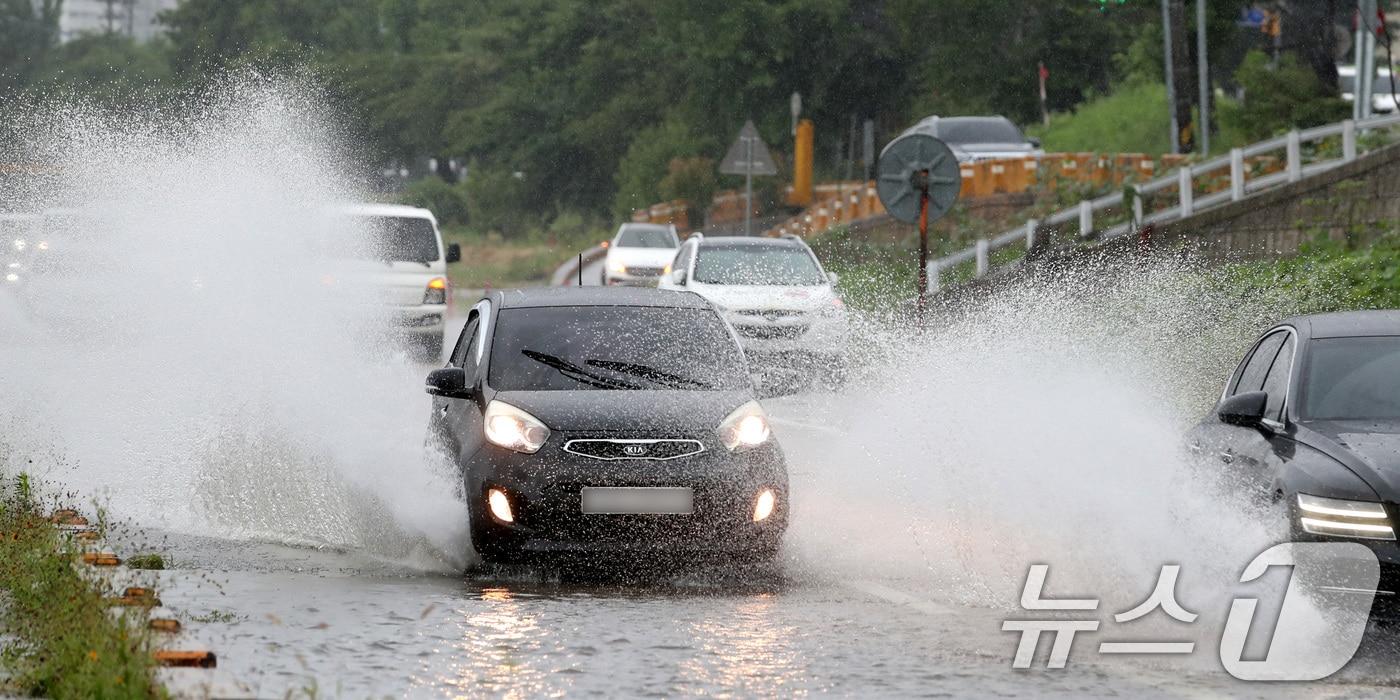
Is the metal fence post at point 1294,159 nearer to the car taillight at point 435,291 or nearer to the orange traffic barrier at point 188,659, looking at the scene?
the car taillight at point 435,291

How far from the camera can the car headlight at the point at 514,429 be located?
10055mm

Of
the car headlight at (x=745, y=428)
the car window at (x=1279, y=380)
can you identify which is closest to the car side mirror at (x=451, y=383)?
the car headlight at (x=745, y=428)

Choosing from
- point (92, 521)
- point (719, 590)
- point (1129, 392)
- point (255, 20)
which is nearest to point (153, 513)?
point (92, 521)

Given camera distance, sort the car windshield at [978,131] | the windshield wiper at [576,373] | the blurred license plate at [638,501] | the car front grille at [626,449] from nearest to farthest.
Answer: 1. the blurred license plate at [638,501]
2. the car front grille at [626,449]
3. the windshield wiper at [576,373]
4. the car windshield at [978,131]

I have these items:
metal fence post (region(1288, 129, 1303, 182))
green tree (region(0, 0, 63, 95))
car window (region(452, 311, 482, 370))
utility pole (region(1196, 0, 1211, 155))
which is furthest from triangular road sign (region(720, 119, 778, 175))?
green tree (region(0, 0, 63, 95))

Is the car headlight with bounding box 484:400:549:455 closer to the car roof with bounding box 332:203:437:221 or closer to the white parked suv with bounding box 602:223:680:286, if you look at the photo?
the car roof with bounding box 332:203:437:221

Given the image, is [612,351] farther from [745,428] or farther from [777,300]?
[777,300]

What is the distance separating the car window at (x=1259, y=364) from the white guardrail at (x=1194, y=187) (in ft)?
66.9

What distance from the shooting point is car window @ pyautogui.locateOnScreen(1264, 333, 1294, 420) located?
30.2 ft

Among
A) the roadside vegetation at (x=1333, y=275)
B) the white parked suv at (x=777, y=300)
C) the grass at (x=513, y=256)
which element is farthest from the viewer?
the grass at (x=513, y=256)

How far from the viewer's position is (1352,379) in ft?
30.2

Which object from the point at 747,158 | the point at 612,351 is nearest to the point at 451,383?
the point at 612,351

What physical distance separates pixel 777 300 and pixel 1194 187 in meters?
11.2

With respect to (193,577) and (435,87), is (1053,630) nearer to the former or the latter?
(193,577)
